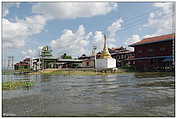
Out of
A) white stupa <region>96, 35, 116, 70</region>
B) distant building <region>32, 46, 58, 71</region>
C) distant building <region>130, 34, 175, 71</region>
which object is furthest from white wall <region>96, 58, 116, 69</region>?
distant building <region>32, 46, 58, 71</region>

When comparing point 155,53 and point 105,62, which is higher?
point 155,53

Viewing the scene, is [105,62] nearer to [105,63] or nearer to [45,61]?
[105,63]

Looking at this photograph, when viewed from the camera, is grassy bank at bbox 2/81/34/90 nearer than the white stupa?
Yes

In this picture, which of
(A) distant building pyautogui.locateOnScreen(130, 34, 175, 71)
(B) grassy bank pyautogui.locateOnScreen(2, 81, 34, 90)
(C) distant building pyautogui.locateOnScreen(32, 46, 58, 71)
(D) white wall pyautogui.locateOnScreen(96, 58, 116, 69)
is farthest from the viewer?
(C) distant building pyautogui.locateOnScreen(32, 46, 58, 71)

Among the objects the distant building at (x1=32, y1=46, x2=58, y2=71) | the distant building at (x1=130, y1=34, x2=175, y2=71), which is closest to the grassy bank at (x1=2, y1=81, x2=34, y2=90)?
the distant building at (x1=130, y1=34, x2=175, y2=71)

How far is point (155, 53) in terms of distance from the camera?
143ft

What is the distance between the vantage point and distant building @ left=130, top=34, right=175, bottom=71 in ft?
133

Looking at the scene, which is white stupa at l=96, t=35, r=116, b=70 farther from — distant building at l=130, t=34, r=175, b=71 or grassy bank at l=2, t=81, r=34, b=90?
grassy bank at l=2, t=81, r=34, b=90

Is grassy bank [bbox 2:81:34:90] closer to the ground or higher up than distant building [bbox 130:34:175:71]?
closer to the ground

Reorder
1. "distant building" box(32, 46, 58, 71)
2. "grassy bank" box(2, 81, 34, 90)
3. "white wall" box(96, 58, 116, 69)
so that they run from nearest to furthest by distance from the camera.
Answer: "grassy bank" box(2, 81, 34, 90), "white wall" box(96, 58, 116, 69), "distant building" box(32, 46, 58, 71)

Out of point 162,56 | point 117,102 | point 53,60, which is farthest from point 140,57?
point 117,102

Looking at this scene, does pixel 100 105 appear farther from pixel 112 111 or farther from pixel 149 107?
pixel 149 107

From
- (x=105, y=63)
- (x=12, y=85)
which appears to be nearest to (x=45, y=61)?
(x=105, y=63)

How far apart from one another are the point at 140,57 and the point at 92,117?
4072 centimetres
